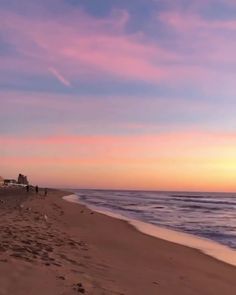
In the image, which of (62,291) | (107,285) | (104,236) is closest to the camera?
(62,291)

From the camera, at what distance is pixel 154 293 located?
320 inches

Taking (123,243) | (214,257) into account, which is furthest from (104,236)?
(214,257)

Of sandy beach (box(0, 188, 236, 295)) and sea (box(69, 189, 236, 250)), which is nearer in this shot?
sandy beach (box(0, 188, 236, 295))

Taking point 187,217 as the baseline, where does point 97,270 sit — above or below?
below

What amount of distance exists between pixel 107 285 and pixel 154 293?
2.92 feet

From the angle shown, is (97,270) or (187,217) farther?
(187,217)

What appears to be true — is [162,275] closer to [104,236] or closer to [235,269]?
[235,269]

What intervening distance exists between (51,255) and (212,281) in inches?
153

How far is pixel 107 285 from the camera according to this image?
809cm

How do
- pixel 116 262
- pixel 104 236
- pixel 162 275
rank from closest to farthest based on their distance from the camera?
pixel 162 275, pixel 116 262, pixel 104 236

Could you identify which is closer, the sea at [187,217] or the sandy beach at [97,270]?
the sandy beach at [97,270]

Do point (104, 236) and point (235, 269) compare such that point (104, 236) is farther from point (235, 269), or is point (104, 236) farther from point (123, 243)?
point (235, 269)

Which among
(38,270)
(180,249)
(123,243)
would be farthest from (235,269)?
(38,270)

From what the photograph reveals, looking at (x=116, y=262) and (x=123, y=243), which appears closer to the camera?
(x=116, y=262)
